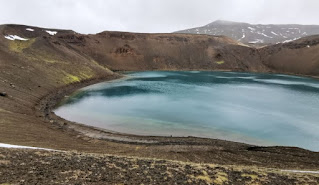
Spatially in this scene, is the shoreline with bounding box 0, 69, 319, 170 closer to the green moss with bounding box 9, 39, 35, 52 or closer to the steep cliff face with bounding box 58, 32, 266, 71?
the green moss with bounding box 9, 39, 35, 52

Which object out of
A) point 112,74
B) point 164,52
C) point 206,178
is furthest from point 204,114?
point 164,52

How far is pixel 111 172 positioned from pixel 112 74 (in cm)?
8257

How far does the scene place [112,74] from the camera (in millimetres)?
93938

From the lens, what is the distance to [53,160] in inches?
578

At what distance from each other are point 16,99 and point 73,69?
3756 cm

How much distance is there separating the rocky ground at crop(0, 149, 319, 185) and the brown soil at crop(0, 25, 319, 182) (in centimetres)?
123

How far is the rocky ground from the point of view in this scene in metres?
12.1

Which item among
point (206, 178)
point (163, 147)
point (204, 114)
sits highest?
point (204, 114)

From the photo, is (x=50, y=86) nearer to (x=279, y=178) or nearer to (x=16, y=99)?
(x=16, y=99)

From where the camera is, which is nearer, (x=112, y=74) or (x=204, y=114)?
(x=204, y=114)

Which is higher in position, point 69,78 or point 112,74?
point 112,74

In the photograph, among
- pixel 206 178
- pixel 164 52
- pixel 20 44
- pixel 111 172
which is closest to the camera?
pixel 111 172

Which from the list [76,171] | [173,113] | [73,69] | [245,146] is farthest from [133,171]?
[73,69]

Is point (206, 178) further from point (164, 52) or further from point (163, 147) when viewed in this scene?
point (164, 52)
